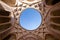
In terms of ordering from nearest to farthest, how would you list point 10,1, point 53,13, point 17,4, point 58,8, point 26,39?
point 58,8, point 53,13, point 10,1, point 17,4, point 26,39

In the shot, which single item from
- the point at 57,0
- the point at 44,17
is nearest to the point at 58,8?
the point at 57,0

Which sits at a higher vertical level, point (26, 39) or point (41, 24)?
point (41, 24)

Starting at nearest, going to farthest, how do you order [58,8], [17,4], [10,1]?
1. [58,8]
2. [10,1]
3. [17,4]

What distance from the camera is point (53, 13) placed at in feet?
23.3

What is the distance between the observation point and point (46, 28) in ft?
27.6

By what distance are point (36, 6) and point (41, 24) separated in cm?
106

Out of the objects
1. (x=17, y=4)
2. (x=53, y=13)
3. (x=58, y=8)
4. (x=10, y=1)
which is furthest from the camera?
(x=17, y=4)

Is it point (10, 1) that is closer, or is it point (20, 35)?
point (10, 1)

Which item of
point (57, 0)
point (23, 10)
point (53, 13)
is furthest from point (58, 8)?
point (23, 10)

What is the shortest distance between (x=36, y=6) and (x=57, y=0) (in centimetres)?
239

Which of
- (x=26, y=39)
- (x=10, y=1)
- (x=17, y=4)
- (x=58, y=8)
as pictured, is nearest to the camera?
(x=58, y=8)

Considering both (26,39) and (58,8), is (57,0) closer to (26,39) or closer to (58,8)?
(58,8)

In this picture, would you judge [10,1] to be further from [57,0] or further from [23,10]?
[57,0]

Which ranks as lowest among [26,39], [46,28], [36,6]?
[26,39]
